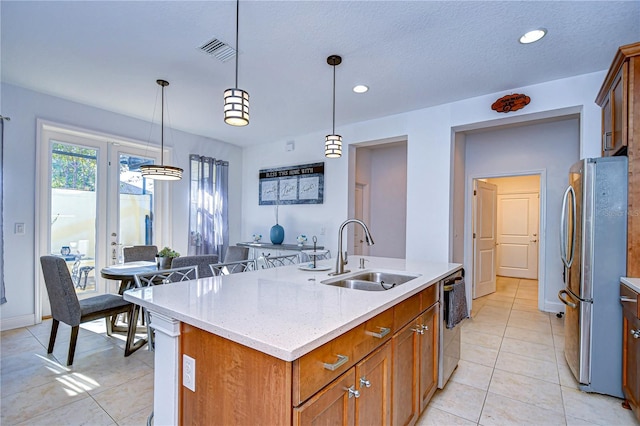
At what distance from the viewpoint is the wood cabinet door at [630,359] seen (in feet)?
6.20

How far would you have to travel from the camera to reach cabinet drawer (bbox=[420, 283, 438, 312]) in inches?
75.4

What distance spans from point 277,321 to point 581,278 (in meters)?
2.47

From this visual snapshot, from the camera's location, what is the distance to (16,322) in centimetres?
351

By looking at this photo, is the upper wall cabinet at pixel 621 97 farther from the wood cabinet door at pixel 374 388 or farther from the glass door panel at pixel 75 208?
the glass door panel at pixel 75 208

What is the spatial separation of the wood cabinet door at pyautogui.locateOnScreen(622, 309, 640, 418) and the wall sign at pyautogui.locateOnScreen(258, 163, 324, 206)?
3.72 m

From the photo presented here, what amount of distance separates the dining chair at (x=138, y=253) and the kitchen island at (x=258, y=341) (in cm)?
262

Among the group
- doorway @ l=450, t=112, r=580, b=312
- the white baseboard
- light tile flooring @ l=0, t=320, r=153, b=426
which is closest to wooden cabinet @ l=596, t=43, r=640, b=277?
doorway @ l=450, t=112, r=580, b=312

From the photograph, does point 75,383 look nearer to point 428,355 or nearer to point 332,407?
point 332,407

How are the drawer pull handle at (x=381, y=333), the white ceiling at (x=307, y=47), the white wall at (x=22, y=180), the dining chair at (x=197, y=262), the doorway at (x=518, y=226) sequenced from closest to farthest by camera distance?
the drawer pull handle at (x=381, y=333)
the white ceiling at (x=307, y=47)
the dining chair at (x=197, y=262)
the white wall at (x=22, y=180)
the doorway at (x=518, y=226)

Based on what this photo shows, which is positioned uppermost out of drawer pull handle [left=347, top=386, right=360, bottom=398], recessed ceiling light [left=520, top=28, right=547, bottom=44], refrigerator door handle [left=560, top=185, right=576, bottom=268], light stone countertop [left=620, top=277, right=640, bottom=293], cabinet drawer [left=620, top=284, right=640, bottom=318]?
recessed ceiling light [left=520, top=28, right=547, bottom=44]

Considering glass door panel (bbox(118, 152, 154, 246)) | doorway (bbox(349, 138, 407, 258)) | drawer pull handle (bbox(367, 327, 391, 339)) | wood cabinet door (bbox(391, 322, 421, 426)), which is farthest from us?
doorway (bbox(349, 138, 407, 258))

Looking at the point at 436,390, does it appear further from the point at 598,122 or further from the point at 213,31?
the point at 213,31

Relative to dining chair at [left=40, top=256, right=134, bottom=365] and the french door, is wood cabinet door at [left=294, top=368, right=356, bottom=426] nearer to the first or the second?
dining chair at [left=40, top=256, right=134, bottom=365]

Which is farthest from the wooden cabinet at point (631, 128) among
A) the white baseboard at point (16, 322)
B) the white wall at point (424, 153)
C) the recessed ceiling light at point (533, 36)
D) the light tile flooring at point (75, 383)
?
the white baseboard at point (16, 322)
